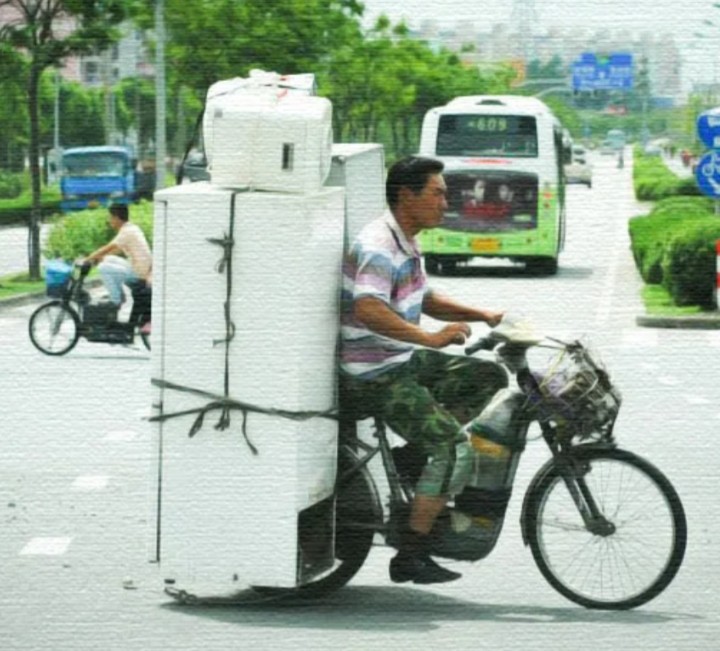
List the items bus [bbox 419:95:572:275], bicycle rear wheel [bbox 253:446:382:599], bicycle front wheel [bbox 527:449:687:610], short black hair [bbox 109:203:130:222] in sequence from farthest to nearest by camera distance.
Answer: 1. bus [bbox 419:95:572:275]
2. short black hair [bbox 109:203:130:222]
3. bicycle rear wheel [bbox 253:446:382:599]
4. bicycle front wheel [bbox 527:449:687:610]

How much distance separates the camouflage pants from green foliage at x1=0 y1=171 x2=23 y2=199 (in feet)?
138

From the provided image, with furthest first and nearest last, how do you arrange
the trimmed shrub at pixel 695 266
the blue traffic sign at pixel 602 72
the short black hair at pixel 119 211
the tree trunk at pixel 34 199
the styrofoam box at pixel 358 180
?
1. the blue traffic sign at pixel 602 72
2. the tree trunk at pixel 34 199
3. the trimmed shrub at pixel 695 266
4. the short black hair at pixel 119 211
5. the styrofoam box at pixel 358 180

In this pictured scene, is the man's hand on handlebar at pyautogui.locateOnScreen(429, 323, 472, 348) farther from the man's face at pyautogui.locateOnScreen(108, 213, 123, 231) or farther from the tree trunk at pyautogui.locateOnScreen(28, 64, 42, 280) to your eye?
the tree trunk at pyautogui.locateOnScreen(28, 64, 42, 280)

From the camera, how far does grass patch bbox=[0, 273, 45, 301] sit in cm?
1938

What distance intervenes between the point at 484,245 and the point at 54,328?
432 inches

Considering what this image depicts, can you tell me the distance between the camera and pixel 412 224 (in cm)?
500

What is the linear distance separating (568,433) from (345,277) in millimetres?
628

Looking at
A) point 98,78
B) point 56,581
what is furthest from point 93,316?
point 98,78

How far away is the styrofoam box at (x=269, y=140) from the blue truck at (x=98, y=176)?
34.0 metres

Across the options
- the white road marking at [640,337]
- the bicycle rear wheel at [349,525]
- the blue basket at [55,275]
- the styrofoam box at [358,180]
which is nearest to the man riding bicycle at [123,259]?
the blue basket at [55,275]

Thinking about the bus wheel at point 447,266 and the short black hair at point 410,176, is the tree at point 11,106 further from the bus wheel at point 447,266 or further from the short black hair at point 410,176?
the short black hair at point 410,176

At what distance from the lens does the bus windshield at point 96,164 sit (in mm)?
39156

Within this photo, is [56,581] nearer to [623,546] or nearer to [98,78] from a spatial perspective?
[623,546]

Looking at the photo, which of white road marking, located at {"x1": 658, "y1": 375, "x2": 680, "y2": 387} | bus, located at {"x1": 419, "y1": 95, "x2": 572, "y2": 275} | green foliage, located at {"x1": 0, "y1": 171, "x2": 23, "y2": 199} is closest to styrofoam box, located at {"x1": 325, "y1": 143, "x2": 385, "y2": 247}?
white road marking, located at {"x1": 658, "y1": 375, "x2": 680, "y2": 387}
